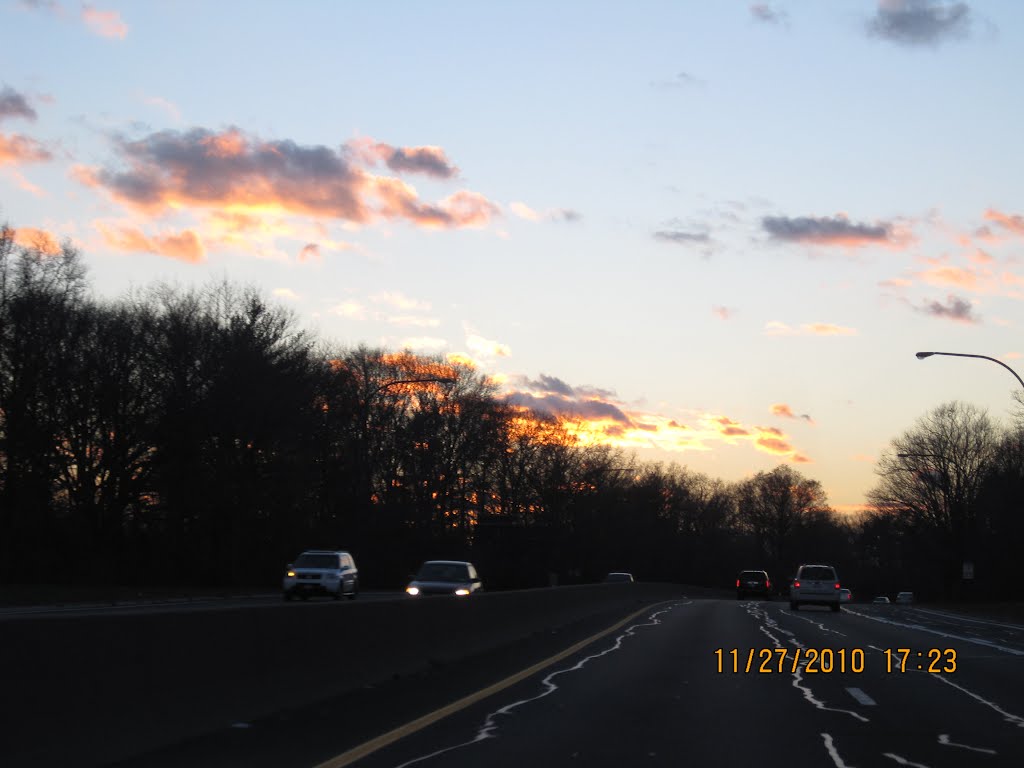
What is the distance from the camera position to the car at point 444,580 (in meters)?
34.5

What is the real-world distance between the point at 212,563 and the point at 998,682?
50.9 m

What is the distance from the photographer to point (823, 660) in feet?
65.1

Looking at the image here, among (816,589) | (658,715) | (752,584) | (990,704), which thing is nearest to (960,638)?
(990,704)

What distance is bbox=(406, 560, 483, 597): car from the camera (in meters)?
34.5

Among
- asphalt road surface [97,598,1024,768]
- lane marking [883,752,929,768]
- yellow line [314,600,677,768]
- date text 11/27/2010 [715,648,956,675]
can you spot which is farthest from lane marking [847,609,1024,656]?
lane marking [883,752,929,768]

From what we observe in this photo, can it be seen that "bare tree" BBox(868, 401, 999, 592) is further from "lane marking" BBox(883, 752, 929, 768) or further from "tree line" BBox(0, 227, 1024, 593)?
"lane marking" BBox(883, 752, 929, 768)

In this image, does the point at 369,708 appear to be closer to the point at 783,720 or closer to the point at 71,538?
the point at 783,720

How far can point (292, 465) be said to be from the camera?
210ft

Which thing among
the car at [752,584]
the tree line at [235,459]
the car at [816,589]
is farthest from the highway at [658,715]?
the car at [752,584]

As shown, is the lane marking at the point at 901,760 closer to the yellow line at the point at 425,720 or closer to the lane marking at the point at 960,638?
the yellow line at the point at 425,720

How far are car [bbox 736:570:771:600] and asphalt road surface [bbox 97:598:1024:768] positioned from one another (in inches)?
1887

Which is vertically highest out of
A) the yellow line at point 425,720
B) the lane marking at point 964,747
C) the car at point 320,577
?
the car at point 320,577

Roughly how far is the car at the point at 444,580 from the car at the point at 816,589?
51.6 ft

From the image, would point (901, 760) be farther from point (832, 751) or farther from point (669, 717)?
point (669, 717)
